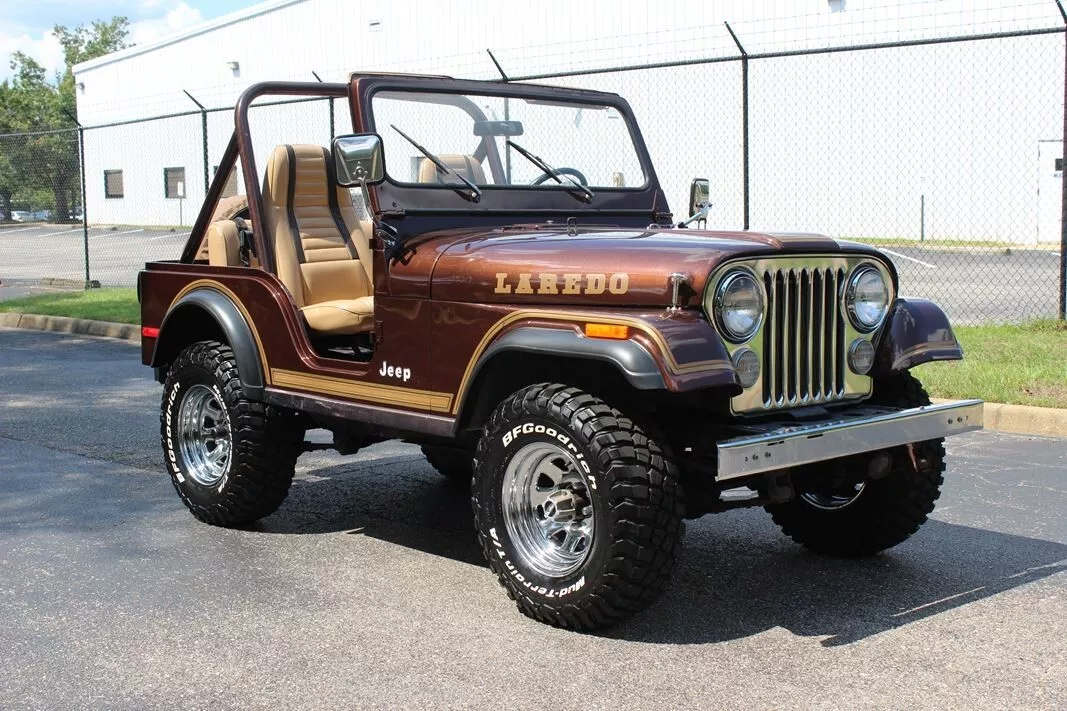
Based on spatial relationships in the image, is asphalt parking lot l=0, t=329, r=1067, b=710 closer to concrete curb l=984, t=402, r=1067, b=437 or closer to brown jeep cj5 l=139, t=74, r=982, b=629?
brown jeep cj5 l=139, t=74, r=982, b=629

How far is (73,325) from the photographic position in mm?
14281

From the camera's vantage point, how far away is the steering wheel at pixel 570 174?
6.02m

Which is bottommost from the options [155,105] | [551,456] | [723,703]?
[723,703]

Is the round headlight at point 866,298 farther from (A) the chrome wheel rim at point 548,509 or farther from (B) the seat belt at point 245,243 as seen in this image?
(B) the seat belt at point 245,243

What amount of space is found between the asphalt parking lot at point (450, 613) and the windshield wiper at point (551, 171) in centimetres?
162

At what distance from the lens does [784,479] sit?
15.5 ft

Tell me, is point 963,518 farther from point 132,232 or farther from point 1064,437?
point 132,232

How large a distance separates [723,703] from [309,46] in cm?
3520

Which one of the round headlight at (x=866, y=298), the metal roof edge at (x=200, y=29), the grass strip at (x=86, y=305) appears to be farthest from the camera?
the metal roof edge at (x=200, y=29)

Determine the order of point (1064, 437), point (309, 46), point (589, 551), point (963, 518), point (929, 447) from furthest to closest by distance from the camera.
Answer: point (309, 46), point (1064, 437), point (963, 518), point (929, 447), point (589, 551)

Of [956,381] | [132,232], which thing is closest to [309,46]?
[132,232]

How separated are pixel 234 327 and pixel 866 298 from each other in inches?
109

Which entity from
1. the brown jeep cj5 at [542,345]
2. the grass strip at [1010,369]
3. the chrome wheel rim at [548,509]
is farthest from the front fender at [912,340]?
the grass strip at [1010,369]

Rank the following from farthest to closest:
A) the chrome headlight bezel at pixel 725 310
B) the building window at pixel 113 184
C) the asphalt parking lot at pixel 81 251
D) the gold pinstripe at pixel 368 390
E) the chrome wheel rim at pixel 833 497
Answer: the building window at pixel 113 184 < the asphalt parking lot at pixel 81 251 < the chrome wheel rim at pixel 833 497 < the gold pinstripe at pixel 368 390 < the chrome headlight bezel at pixel 725 310
